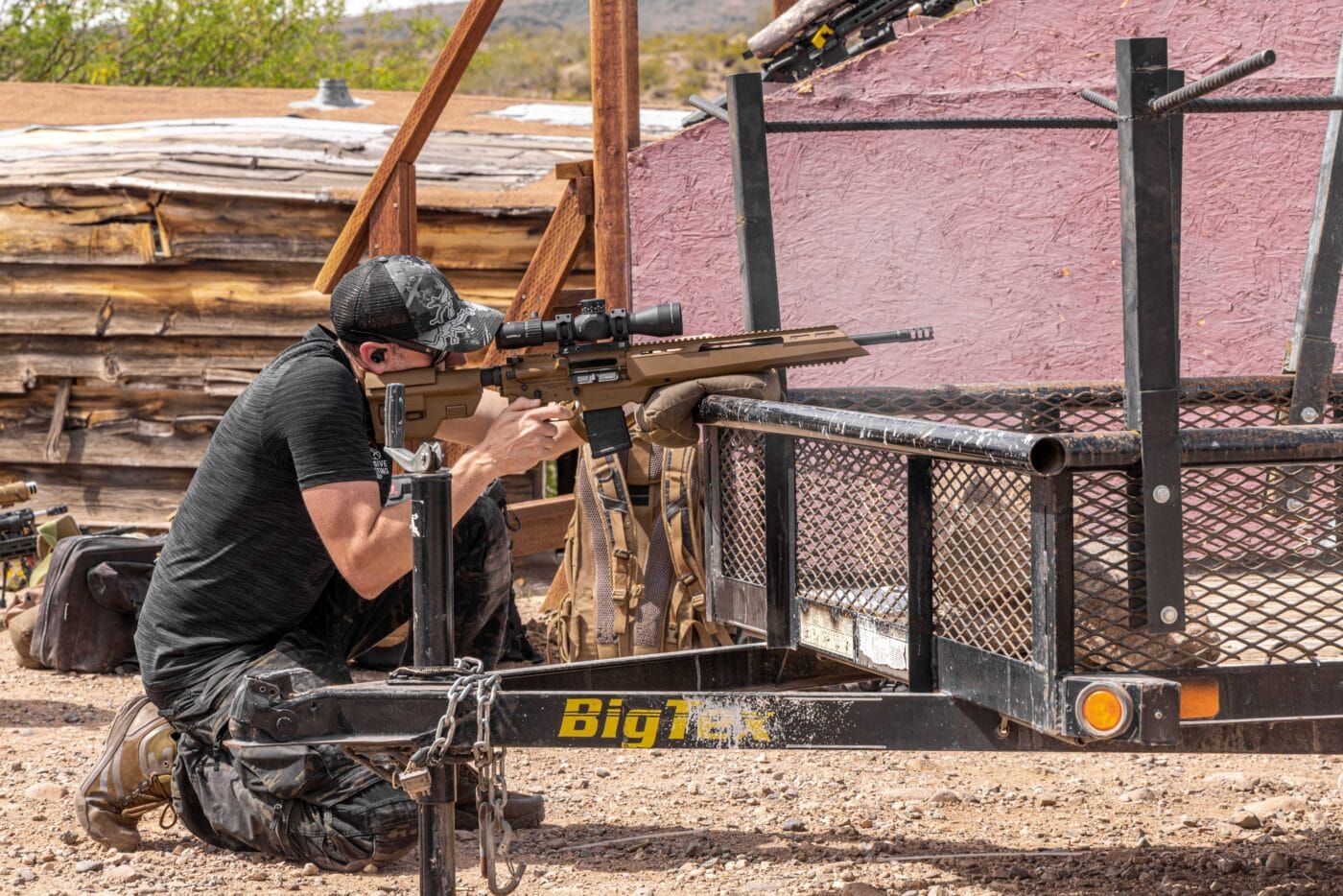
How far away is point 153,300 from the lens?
8.98 metres

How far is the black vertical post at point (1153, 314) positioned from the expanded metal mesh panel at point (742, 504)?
960mm

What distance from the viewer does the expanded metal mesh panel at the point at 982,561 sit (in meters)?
2.42

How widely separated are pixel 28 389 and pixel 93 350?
484 millimetres

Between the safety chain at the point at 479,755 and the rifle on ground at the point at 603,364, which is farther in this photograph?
the rifle on ground at the point at 603,364

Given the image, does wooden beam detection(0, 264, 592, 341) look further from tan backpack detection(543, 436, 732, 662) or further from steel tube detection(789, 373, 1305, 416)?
steel tube detection(789, 373, 1305, 416)

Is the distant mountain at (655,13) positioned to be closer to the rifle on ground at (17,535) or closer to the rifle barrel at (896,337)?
the rifle on ground at (17,535)

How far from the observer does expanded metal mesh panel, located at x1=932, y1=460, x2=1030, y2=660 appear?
2418 mm

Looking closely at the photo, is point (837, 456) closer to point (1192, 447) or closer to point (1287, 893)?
point (1192, 447)

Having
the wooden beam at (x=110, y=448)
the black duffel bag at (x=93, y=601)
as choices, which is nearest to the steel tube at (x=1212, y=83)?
the black duffel bag at (x=93, y=601)

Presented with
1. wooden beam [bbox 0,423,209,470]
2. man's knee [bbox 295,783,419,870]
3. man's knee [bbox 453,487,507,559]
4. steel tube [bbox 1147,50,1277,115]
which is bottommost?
man's knee [bbox 295,783,419,870]

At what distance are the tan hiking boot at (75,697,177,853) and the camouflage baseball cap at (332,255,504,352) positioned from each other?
1.18 meters

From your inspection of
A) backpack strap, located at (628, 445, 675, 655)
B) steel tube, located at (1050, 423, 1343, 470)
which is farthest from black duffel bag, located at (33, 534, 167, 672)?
steel tube, located at (1050, 423, 1343, 470)

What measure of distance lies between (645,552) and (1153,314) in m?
3.03

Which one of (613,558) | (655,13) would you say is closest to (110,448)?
(613,558)
